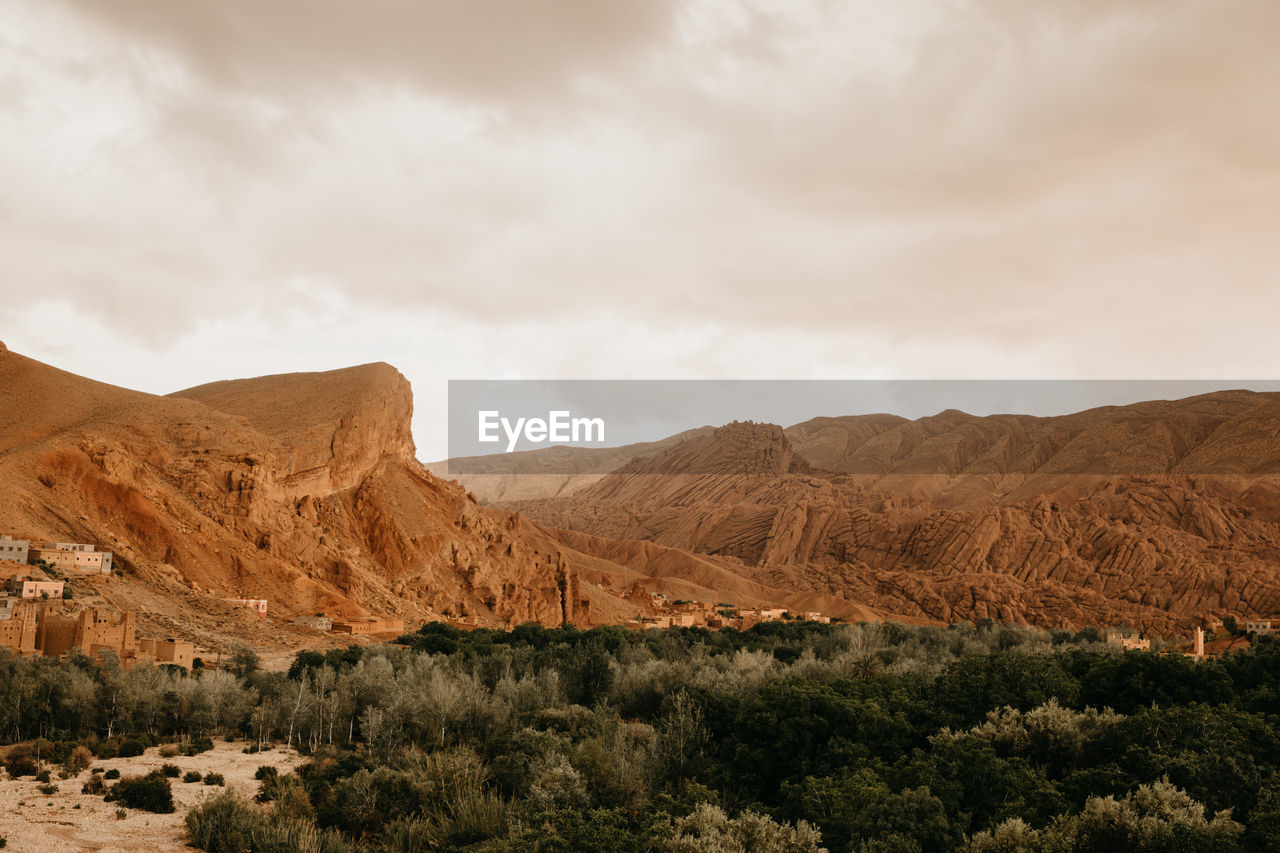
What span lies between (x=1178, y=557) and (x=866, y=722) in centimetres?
8633

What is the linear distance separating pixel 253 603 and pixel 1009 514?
8901 centimetres

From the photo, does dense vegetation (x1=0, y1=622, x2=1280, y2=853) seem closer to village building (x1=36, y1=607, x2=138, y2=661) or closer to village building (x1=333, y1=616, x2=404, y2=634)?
village building (x1=36, y1=607, x2=138, y2=661)

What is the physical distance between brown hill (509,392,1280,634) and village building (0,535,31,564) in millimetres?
71793

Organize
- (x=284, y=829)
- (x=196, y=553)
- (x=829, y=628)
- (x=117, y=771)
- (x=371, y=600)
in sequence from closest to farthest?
(x=284, y=829) < (x=117, y=771) < (x=196, y=553) < (x=371, y=600) < (x=829, y=628)

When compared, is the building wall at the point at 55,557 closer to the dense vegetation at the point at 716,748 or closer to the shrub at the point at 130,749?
the dense vegetation at the point at 716,748

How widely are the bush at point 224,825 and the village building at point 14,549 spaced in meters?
24.8

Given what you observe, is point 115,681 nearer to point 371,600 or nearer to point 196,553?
point 196,553

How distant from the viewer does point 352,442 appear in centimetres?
6544

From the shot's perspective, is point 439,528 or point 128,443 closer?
point 128,443

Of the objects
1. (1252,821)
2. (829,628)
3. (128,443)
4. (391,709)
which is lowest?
(829,628)

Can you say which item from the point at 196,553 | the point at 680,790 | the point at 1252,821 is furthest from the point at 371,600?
the point at 1252,821

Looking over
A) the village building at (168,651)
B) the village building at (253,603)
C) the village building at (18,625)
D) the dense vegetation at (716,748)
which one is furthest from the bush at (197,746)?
the village building at (253,603)

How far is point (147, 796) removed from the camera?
23.0m

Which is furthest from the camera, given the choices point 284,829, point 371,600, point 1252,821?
point 371,600
